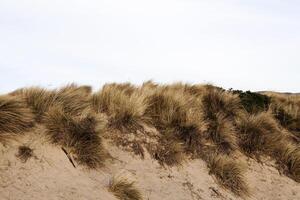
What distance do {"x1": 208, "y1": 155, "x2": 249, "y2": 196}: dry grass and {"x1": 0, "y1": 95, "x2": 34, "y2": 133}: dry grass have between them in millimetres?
4533

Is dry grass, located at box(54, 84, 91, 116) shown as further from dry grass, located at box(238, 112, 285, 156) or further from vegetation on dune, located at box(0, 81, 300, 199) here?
dry grass, located at box(238, 112, 285, 156)

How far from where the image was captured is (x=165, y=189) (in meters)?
10.6

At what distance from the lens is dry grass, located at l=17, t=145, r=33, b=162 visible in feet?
29.8

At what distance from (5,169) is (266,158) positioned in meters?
7.12

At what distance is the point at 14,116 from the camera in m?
9.38

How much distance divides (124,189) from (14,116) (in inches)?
101

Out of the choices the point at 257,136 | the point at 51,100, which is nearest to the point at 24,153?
the point at 51,100

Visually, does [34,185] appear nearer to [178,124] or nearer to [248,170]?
[178,124]

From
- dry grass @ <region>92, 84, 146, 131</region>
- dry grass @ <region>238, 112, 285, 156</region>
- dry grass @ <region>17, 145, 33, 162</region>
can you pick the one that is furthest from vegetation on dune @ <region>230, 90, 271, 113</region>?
dry grass @ <region>17, 145, 33, 162</region>

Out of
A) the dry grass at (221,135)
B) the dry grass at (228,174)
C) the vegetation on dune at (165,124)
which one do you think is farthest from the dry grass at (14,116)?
the dry grass at (221,135)

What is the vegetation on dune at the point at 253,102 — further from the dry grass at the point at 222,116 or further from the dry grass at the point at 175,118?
the dry grass at the point at 175,118

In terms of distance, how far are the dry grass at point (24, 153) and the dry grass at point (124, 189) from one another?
170 cm

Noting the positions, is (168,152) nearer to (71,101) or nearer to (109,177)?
(109,177)

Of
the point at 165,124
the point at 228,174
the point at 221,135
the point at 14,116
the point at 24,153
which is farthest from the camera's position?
the point at 221,135
